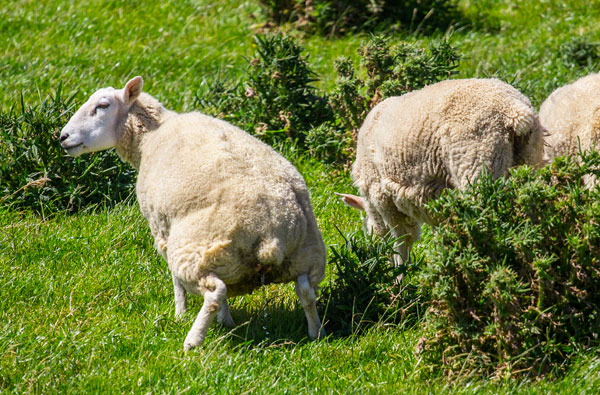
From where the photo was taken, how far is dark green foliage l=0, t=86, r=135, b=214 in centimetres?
642

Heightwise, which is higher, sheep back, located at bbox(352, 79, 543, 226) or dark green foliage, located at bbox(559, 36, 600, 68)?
sheep back, located at bbox(352, 79, 543, 226)

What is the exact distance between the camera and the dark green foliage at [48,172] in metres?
6.42

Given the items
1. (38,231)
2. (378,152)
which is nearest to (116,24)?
(38,231)

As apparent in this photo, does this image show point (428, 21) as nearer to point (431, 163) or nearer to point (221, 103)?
point (221, 103)

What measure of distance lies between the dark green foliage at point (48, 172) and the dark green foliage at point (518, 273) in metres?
3.37

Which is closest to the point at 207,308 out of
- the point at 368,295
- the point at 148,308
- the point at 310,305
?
the point at 310,305

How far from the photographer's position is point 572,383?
3748 millimetres

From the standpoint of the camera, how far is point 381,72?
6816 mm

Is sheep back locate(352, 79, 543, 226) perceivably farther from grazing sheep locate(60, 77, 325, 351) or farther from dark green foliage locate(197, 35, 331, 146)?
dark green foliage locate(197, 35, 331, 146)

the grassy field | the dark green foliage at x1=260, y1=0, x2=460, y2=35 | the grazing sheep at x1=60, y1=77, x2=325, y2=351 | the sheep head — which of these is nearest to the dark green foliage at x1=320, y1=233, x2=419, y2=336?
the grassy field

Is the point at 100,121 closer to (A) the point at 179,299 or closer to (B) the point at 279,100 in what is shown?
(A) the point at 179,299

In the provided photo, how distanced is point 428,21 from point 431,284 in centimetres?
761

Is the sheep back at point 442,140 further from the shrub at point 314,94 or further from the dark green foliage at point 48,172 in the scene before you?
the dark green foliage at point 48,172

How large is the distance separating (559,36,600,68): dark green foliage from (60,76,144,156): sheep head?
6.00m
